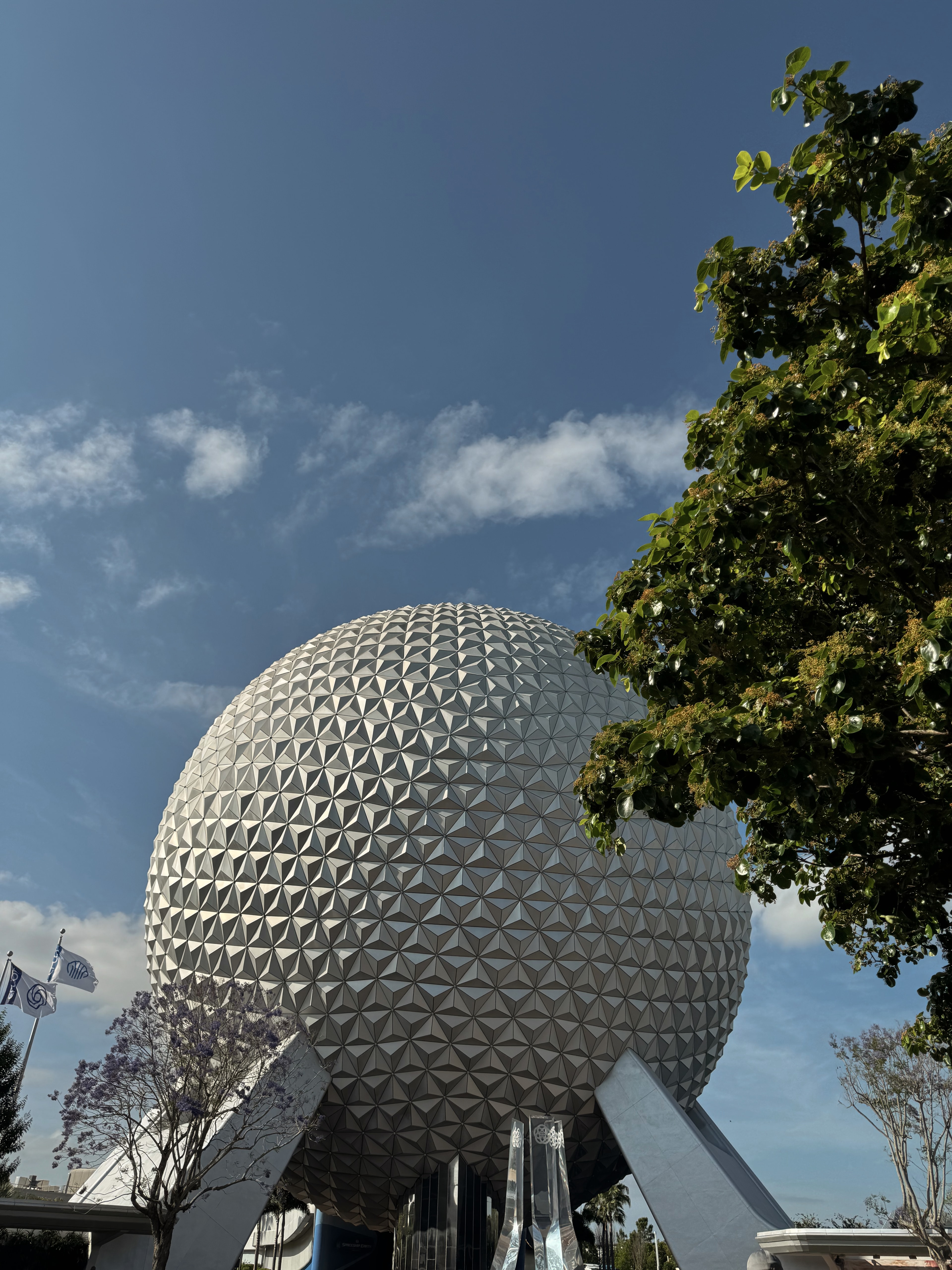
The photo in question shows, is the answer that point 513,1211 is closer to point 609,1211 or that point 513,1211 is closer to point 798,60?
point 798,60

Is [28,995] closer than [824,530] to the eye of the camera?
No

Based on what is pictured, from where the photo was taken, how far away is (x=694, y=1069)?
72.2 ft

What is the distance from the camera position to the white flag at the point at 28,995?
86.0 ft

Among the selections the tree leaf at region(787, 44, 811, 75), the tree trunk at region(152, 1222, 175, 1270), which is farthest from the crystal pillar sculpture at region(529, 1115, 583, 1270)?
the tree leaf at region(787, 44, 811, 75)

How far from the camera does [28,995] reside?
2650 cm

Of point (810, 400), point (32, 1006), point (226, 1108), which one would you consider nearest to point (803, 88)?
point (810, 400)

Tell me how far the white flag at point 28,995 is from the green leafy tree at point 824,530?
25784mm

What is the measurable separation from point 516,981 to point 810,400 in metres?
16.2

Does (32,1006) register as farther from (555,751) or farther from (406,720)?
(555,751)

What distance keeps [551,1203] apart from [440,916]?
6.21m

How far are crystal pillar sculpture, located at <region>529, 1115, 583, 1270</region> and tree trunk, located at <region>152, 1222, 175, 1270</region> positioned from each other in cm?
675

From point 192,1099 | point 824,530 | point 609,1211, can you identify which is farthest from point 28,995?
point 609,1211

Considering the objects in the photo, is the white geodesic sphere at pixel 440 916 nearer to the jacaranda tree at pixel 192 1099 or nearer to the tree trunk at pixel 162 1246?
the jacaranda tree at pixel 192 1099

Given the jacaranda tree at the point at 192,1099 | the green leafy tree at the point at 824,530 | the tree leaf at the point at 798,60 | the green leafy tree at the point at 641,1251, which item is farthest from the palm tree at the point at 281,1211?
the tree leaf at the point at 798,60
